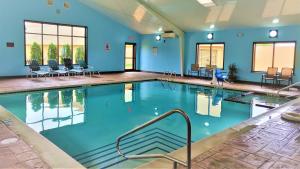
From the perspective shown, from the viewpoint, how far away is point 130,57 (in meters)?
16.2

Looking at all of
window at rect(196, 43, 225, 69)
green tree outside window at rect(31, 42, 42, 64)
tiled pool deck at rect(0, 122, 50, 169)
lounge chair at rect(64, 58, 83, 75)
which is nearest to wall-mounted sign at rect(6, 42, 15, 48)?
green tree outside window at rect(31, 42, 42, 64)

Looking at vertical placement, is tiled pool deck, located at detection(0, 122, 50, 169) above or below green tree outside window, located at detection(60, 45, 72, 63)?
below

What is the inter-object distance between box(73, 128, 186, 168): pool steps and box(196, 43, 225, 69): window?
795 centimetres

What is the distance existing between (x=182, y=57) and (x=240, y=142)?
10027 millimetres

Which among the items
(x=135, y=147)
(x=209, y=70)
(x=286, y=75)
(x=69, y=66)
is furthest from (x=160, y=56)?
(x=135, y=147)

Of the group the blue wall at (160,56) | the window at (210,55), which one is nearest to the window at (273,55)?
the window at (210,55)

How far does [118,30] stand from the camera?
14.6 metres

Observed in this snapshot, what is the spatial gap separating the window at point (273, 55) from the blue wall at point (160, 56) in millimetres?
4114

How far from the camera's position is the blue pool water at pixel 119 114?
440 centimetres

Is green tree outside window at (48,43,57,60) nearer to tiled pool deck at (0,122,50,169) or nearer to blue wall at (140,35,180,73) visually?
blue wall at (140,35,180,73)

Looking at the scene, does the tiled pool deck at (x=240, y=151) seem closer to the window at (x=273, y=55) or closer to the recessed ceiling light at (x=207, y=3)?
the recessed ceiling light at (x=207, y=3)

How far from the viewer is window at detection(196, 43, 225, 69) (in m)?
12.3

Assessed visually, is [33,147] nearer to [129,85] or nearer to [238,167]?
[238,167]

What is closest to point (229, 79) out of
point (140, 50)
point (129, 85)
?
point (129, 85)
